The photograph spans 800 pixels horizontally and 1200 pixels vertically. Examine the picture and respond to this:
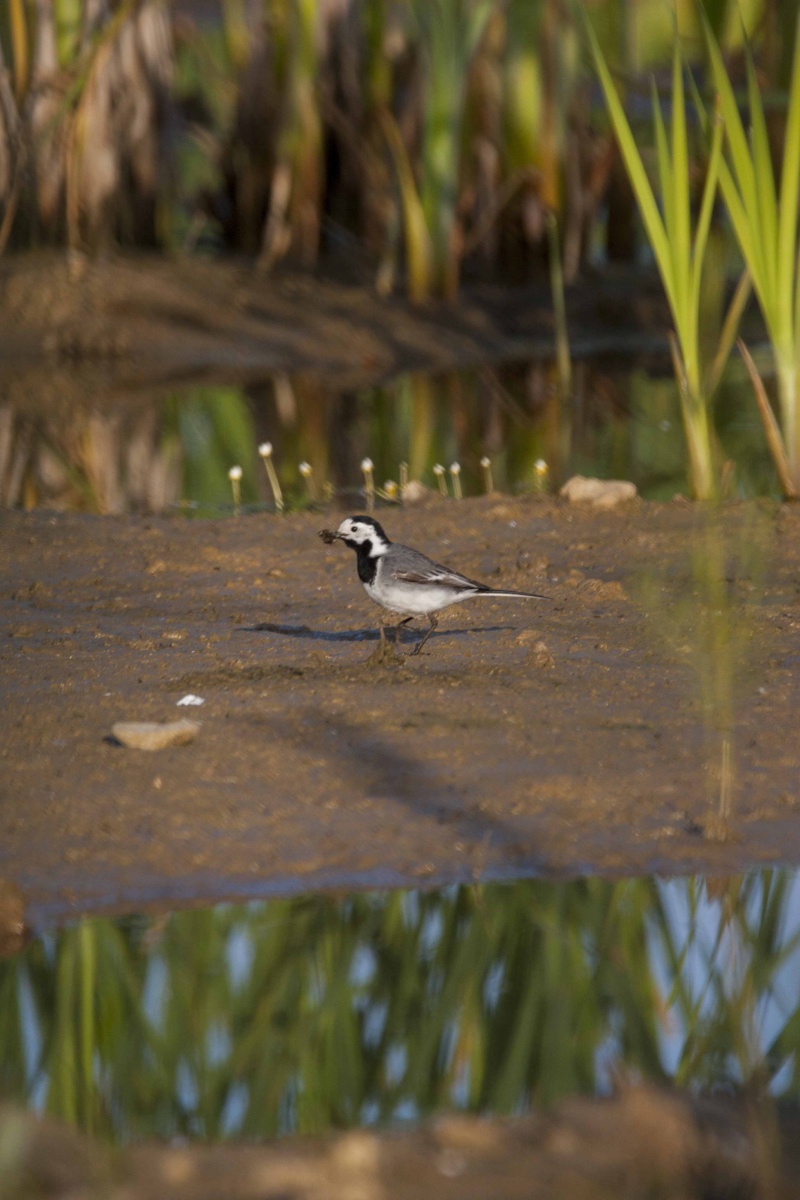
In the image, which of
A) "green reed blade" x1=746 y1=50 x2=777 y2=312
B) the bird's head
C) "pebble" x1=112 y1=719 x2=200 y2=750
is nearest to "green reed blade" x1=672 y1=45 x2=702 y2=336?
"green reed blade" x1=746 y1=50 x2=777 y2=312

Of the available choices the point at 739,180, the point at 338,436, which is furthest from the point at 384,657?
the point at 338,436

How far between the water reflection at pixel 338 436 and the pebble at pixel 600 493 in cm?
102

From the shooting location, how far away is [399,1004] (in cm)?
395

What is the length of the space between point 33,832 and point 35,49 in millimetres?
9699

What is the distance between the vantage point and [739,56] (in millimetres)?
15133

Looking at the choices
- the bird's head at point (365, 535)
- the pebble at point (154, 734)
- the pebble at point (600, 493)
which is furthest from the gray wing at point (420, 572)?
the pebble at point (600, 493)

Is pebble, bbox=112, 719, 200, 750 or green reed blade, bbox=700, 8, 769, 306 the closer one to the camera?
pebble, bbox=112, 719, 200, 750

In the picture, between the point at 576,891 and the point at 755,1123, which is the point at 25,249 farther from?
the point at 755,1123

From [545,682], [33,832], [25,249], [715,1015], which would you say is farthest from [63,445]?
[715,1015]

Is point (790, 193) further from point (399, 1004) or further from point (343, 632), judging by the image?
point (399, 1004)

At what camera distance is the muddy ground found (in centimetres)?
448

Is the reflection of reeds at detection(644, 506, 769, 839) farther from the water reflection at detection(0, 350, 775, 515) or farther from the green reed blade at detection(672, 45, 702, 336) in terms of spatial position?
the water reflection at detection(0, 350, 775, 515)

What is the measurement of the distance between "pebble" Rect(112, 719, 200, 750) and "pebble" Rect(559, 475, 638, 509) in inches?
141

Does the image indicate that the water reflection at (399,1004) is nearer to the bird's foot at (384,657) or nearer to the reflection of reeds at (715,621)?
the reflection of reeds at (715,621)
